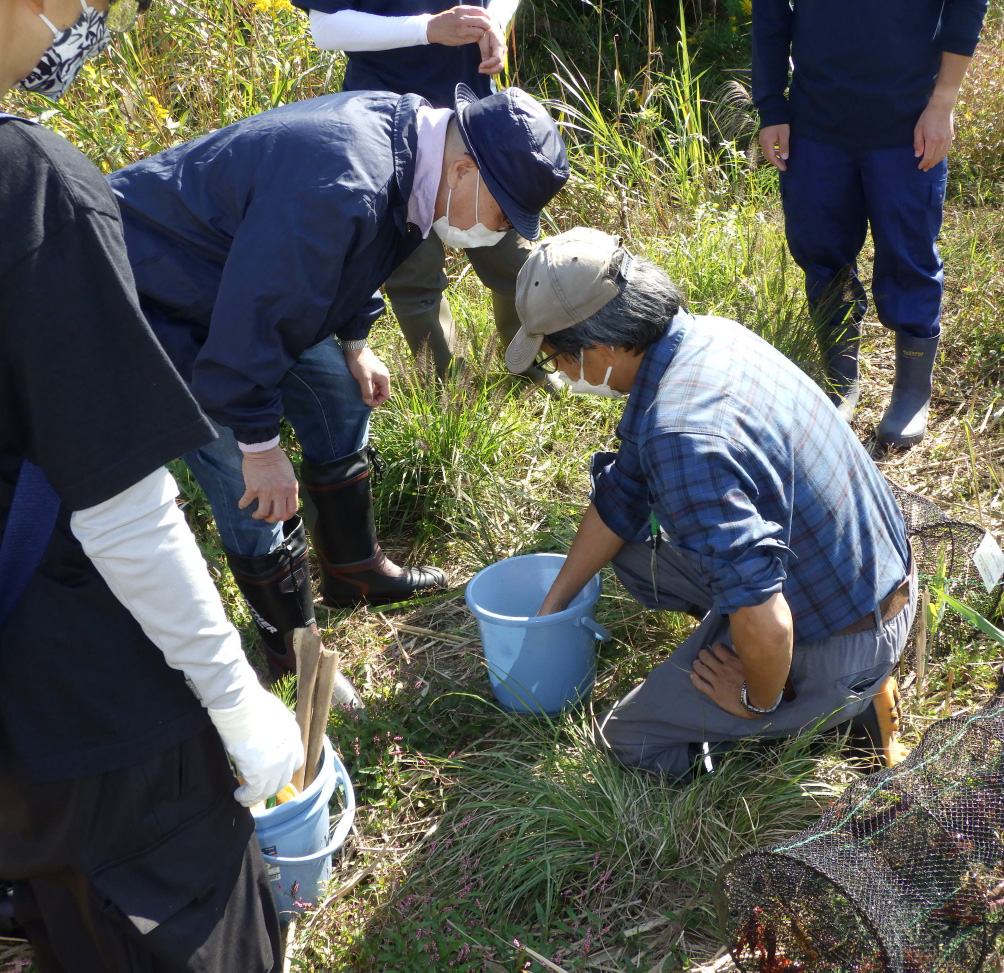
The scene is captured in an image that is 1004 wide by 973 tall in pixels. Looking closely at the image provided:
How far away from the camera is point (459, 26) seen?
3.08 meters

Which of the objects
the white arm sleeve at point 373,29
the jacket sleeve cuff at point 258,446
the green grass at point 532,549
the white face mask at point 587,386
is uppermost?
the white arm sleeve at point 373,29

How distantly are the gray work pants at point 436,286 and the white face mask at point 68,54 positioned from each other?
2.17 meters

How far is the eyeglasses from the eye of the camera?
132 centimetres

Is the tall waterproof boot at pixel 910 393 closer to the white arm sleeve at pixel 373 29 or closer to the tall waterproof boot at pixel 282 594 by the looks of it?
the white arm sleeve at pixel 373 29

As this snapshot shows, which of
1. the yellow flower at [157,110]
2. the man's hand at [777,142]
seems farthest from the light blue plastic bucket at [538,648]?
the yellow flower at [157,110]

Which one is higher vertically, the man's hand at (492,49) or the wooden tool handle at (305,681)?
the man's hand at (492,49)

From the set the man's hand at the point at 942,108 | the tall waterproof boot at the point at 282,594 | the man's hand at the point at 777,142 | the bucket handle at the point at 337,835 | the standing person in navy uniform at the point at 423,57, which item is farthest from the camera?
the man's hand at the point at 777,142

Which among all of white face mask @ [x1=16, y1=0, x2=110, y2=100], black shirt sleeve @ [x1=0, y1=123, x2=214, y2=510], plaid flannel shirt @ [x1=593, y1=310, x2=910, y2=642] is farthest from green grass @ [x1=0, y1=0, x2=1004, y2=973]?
white face mask @ [x1=16, y1=0, x2=110, y2=100]

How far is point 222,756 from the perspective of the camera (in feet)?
4.86

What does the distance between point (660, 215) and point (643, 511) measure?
2.74 m

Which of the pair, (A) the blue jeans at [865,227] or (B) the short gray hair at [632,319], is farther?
(A) the blue jeans at [865,227]

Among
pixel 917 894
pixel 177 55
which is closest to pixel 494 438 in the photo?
pixel 917 894

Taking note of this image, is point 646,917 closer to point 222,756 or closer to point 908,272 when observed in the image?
point 222,756

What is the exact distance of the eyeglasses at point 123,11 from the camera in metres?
1.32
